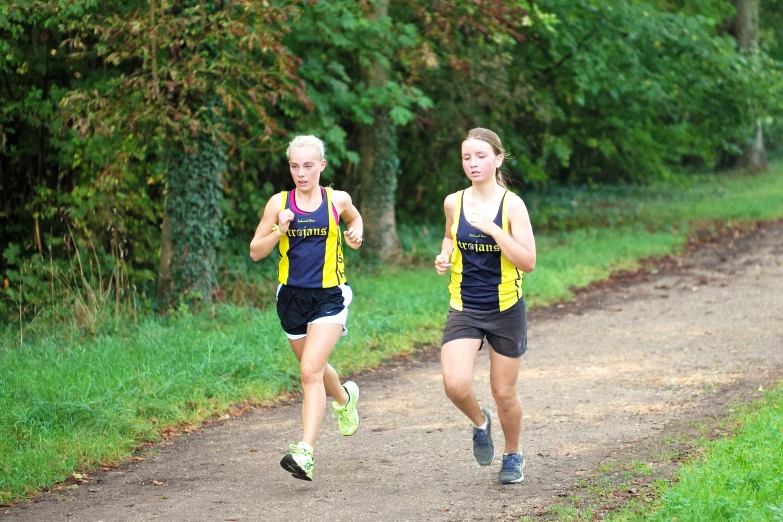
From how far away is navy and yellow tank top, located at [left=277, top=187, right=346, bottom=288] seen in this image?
5.67m

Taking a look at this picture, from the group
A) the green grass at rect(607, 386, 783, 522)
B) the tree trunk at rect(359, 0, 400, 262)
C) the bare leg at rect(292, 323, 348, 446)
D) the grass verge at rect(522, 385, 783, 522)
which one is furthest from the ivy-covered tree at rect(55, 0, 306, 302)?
the green grass at rect(607, 386, 783, 522)

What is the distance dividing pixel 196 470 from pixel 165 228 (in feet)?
17.7

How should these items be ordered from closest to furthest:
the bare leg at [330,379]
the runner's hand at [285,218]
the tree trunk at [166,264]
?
the runner's hand at [285,218], the bare leg at [330,379], the tree trunk at [166,264]

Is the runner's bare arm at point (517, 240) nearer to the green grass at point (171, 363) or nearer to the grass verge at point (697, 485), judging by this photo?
the grass verge at point (697, 485)

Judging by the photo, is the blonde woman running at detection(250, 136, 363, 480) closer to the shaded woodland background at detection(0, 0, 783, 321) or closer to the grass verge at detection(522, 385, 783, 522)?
the grass verge at detection(522, 385, 783, 522)

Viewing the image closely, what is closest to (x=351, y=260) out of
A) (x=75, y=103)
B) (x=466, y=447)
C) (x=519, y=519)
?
(x=75, y=103)

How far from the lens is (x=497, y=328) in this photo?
534 centimetres

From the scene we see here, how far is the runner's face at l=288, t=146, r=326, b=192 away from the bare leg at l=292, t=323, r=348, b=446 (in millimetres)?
804

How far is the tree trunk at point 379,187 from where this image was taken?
14914 mm

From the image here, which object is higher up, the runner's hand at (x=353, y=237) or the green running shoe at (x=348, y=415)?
the runner's hand at (x=353, y=237)

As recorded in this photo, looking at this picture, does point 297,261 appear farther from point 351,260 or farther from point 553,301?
point 351,260

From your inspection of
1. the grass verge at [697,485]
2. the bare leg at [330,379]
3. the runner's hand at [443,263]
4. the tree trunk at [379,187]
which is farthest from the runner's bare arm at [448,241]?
the tree trunk at [379,187]

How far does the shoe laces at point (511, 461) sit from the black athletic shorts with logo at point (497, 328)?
0.59 meters

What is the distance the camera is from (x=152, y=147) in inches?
467
